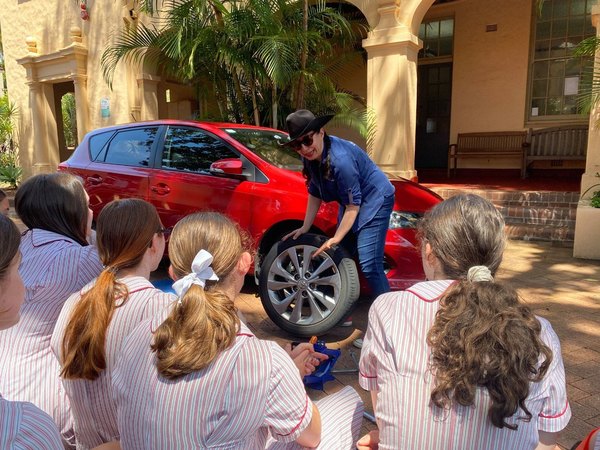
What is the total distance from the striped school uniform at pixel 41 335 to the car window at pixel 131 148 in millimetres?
3070

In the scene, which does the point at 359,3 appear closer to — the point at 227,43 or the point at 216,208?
the point at 227,43

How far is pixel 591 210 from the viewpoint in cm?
560

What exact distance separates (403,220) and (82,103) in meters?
11.0

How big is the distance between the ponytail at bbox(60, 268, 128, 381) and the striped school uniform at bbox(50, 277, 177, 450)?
0.08 feet

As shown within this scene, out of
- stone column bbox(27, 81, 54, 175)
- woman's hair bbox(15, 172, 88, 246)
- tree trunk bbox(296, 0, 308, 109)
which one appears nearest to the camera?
woman's hair bbox(15, 172, 88, 246)

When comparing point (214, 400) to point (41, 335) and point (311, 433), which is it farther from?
point (41, 335)

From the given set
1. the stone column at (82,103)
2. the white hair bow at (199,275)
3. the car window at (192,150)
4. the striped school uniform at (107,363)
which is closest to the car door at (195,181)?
the car window at (192,150)

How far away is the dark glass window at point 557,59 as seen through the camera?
376 inches

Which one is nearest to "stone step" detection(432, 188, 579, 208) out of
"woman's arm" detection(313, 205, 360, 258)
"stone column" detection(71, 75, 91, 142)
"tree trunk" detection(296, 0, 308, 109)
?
"tree trunk" detection(296, 0, 308, 109)

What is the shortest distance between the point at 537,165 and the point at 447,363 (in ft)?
33.4

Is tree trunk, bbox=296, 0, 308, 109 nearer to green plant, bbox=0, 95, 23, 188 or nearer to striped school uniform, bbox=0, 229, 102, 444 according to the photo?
striped school uniform, bbox=0, 229, 102, 444

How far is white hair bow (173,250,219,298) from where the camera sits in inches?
51.7

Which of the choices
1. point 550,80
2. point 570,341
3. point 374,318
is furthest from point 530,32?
point 374,318

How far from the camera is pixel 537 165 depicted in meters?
10.0
